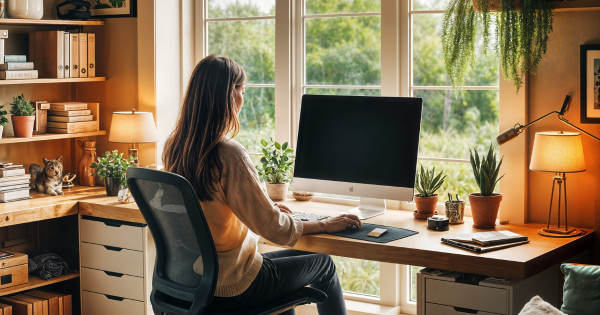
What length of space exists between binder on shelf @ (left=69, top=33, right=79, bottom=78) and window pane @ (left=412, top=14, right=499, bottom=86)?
6.14ft

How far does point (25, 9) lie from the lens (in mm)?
4121

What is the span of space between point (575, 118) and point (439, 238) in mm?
789

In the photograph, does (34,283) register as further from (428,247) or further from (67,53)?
(428,247)

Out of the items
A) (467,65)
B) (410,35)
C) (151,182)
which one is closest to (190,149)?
(151,182)

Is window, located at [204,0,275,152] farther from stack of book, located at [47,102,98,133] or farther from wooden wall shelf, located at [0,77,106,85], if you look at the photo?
stack of book, located at [47,102,98,133]

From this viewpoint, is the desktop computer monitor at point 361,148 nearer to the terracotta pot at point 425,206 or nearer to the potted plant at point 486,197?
the terracotta pot at point 425,206

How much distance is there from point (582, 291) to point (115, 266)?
7.91ft

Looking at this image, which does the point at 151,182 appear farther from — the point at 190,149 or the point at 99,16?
the point at 99,16

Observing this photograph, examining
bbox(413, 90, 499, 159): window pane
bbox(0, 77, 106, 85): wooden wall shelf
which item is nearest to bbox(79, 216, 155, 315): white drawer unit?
bbox(0, 77, 106, 85): wooden wall shelf

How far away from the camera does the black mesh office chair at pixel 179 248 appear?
2.62 metres

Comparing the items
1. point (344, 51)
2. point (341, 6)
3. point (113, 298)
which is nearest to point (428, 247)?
point (344, 51)

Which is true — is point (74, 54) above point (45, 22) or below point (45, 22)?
below

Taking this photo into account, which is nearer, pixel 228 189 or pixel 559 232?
pixel 228 189

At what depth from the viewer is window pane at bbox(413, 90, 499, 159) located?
424 cm
